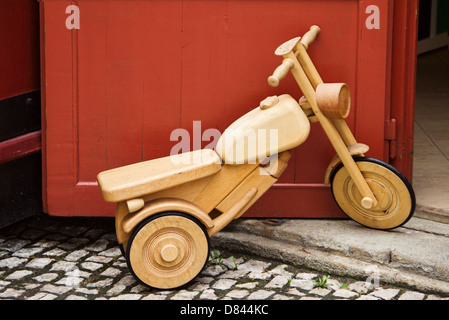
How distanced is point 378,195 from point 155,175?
3.99ft

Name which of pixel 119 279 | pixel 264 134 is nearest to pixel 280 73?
pixel 264 134

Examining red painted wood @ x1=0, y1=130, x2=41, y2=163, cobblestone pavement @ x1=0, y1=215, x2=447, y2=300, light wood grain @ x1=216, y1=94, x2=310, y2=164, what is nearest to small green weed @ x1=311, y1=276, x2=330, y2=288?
cobblestone pavement @ x1=0, y1=215, x2=447, y2=300

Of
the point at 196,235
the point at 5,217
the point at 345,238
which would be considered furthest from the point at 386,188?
the point at 5,217

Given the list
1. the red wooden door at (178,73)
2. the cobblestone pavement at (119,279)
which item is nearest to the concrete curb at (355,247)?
the cobblestone pavement at (119,279)

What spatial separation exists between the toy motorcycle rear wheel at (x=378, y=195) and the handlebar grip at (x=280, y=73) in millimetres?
658

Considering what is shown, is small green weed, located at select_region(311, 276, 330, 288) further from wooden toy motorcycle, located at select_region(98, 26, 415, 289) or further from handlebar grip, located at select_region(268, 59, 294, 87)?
handlebar grip, located at select_region(268, 59, 294, 87)

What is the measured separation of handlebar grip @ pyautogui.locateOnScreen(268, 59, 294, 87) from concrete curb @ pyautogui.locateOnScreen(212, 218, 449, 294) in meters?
0.93

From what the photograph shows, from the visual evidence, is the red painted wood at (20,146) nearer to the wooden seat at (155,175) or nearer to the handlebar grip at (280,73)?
the wooden seat at (155,175)

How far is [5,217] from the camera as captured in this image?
4258 mm

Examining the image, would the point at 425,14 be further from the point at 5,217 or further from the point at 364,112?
the point at 5,217

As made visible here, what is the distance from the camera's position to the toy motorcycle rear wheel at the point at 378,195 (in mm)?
3838

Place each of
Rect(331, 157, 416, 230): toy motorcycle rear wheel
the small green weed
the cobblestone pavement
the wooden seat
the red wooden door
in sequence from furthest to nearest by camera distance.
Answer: the red wooden door → Rect(331, 157, 416, 230): toy motorcycle rear wheel → the small green weed → the cobblestone pavement → the wooden seat

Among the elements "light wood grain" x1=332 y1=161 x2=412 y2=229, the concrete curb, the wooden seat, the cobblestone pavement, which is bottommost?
the cobblestone pavement

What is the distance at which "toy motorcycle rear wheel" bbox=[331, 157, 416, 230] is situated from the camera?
3.84 m
